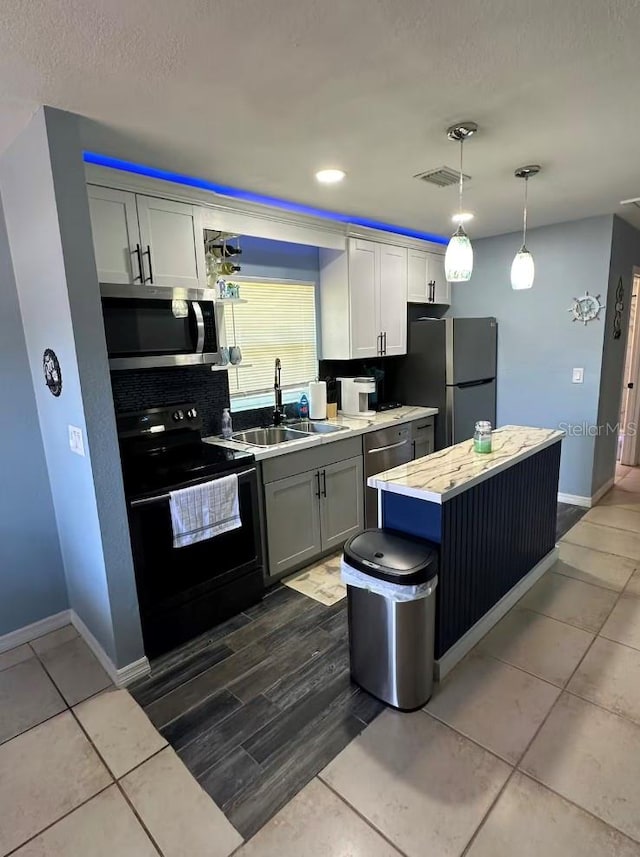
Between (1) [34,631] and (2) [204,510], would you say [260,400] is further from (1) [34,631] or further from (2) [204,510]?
(1) [34,631]

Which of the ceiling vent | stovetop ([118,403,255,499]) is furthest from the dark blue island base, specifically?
the ceiling vent

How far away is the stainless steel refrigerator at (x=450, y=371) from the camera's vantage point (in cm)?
399

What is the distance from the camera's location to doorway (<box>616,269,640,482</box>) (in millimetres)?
4805

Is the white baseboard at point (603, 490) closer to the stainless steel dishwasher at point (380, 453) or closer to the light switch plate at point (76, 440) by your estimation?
the stainless steel dishwasher at point (380, 453)

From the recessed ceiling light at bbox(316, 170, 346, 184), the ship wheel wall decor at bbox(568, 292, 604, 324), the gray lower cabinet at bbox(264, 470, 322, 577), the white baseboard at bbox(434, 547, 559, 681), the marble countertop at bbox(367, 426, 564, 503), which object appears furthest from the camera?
the ship wheel wall decor at bbox(568, 292, 604, 324)

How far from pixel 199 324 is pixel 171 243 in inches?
19.0

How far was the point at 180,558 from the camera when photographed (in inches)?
92.2

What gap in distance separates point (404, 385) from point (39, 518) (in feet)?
10.1

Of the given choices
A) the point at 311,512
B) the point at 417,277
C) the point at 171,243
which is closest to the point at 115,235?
the point at 171,243

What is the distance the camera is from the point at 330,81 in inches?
63.4

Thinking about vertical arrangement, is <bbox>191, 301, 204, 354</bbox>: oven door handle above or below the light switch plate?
above

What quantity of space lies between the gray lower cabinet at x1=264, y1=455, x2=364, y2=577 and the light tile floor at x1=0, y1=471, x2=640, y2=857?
116 cm

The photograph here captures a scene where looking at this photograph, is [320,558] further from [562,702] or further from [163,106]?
[163,106]

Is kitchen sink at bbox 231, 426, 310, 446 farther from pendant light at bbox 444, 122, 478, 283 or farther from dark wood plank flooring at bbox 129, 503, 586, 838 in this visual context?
pendant light at bbox 444, 122, 478, 283
